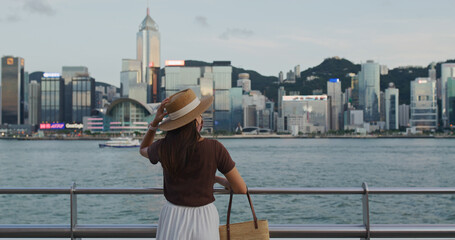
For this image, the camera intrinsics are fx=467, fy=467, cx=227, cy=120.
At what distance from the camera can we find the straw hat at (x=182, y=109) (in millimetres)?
2809

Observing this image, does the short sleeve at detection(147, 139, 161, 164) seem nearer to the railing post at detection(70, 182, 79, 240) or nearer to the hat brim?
the hat brim

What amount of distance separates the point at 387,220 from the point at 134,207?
1260 cm

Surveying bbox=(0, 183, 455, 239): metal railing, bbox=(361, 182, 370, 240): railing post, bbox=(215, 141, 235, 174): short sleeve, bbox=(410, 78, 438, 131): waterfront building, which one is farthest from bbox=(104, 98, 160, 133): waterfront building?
bbox=(215, 141, 235, 174): short sleeve

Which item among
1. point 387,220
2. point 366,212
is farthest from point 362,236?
point 387,220

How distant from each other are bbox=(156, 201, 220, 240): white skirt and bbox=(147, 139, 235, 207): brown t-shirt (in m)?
0.04

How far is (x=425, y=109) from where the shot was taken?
198 m

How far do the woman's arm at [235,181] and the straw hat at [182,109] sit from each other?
0.41 meters

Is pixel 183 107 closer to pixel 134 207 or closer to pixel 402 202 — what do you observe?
pixel 134 207

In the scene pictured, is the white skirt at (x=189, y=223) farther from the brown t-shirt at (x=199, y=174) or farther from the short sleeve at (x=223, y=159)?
the short sleeve at (x=223, y=159)

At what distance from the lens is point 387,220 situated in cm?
2130

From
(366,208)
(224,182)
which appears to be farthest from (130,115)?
(224,182)

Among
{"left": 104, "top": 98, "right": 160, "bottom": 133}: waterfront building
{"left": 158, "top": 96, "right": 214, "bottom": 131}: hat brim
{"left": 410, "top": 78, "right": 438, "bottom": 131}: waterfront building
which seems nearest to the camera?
{"left": 158, "top": 96, "right": 214, "bottom": 131}: hat brim

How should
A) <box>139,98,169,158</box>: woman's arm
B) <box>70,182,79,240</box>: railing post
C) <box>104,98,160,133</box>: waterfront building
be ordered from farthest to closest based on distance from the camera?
<box>104,98,160,133</box>: waterfront building → <box>70,182,79,240</box>: railing post → <box>139,98,169,158</box>: woman's arm

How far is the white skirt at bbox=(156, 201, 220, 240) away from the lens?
9.36 feet
